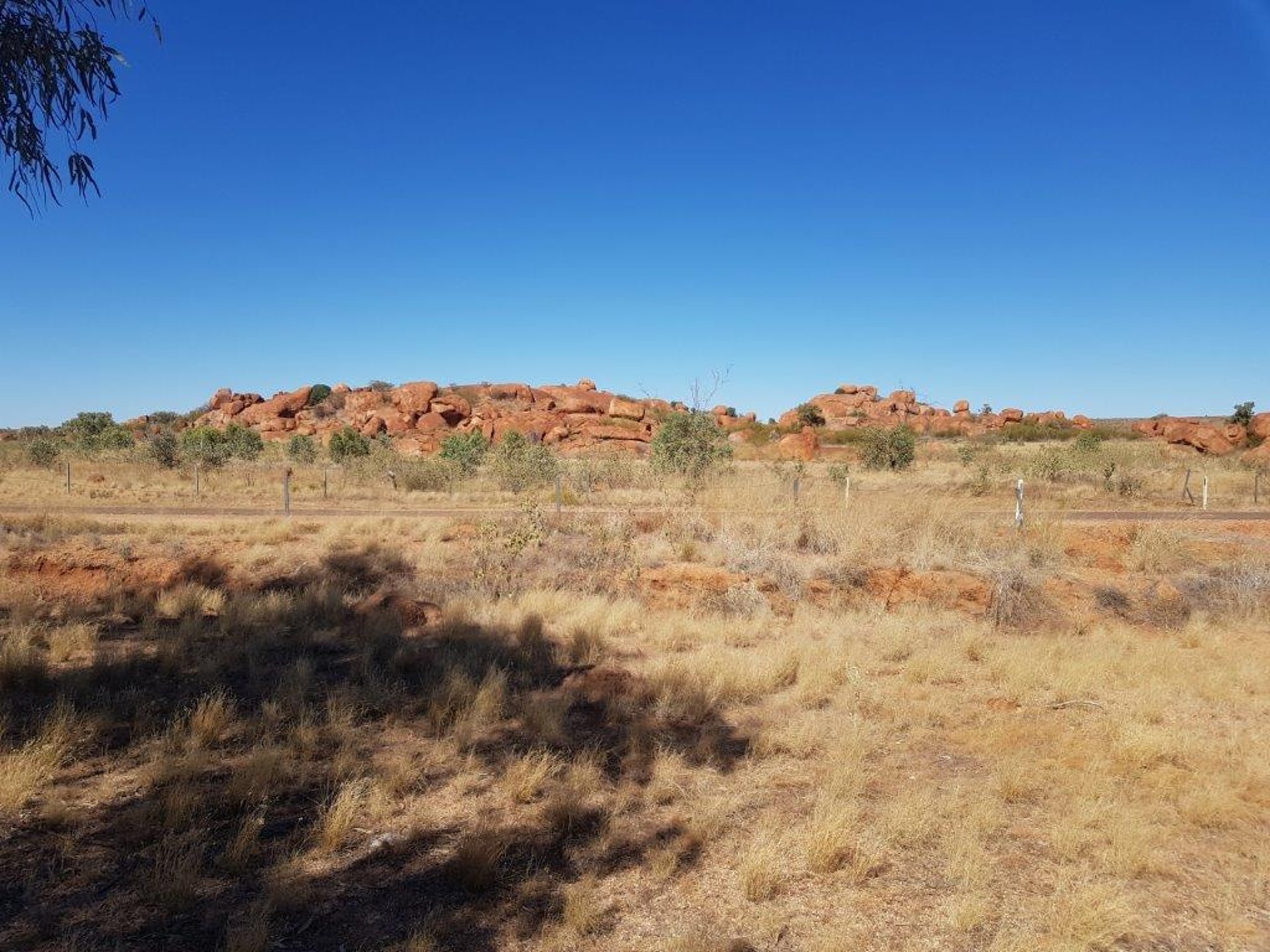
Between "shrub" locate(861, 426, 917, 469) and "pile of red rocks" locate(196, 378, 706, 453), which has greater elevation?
"pile of red rocks" locate(196, 378, 706, 453)

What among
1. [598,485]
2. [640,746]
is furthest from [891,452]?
[640,746]

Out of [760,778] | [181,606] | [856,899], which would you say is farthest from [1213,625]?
[181,606]

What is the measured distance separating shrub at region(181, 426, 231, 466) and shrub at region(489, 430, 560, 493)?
1071 cm

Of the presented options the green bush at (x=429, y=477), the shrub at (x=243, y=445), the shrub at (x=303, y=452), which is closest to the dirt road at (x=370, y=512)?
the green bush at (x=429, y=477)

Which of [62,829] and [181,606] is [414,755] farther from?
[181,606]

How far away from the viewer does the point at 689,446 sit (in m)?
23.2

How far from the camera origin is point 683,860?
4016mm

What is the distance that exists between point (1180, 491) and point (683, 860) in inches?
1102

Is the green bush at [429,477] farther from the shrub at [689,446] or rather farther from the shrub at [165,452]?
the shrub at [165,452]

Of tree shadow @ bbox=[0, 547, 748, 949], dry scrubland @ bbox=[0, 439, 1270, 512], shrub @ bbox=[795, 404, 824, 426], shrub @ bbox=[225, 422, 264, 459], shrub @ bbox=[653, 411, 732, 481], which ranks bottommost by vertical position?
tree shadow @ bbox=[0, 547, 748, 949]

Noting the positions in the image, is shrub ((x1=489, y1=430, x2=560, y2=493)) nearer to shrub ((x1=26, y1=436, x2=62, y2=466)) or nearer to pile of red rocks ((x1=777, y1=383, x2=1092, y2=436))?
shrub ((x1=26, y1=436, x2=62, y2=466))

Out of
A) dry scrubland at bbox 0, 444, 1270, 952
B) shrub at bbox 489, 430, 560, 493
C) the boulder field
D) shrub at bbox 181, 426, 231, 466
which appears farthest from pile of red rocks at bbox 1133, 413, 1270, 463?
shrub at bbox 181, 426, 231, 466

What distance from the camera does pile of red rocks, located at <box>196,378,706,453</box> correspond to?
62.7 metres

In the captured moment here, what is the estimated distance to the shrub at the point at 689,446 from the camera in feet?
72.1
